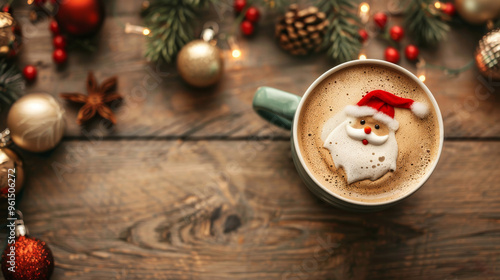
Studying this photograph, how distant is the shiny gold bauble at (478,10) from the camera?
95 centimetres

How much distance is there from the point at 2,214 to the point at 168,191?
1.26 ft

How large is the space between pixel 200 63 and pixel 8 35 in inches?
16.9

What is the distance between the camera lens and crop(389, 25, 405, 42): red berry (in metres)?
1.00

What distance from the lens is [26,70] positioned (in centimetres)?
99

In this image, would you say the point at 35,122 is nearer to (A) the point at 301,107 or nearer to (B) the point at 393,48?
(A) the point at 301,107

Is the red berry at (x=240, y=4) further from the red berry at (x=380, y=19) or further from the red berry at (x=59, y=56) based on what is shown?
the red berry at (x=59, y=56)

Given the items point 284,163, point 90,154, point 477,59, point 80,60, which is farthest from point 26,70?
point 477,59

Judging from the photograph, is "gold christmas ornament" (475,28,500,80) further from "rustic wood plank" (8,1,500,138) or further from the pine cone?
the pine cone

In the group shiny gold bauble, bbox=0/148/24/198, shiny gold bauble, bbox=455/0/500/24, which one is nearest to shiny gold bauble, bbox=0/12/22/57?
shiny gold bauble, bbox=0/148/24/198

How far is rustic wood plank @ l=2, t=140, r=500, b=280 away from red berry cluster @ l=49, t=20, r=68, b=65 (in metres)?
0.22

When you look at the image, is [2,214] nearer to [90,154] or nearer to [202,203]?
[90,154]

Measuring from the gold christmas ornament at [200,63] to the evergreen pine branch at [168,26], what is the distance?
0.14 ft

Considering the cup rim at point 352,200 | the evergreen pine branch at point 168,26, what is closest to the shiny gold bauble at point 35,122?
the evergreen pine branch at point 168,26

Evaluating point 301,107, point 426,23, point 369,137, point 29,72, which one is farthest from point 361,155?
point 29,72
